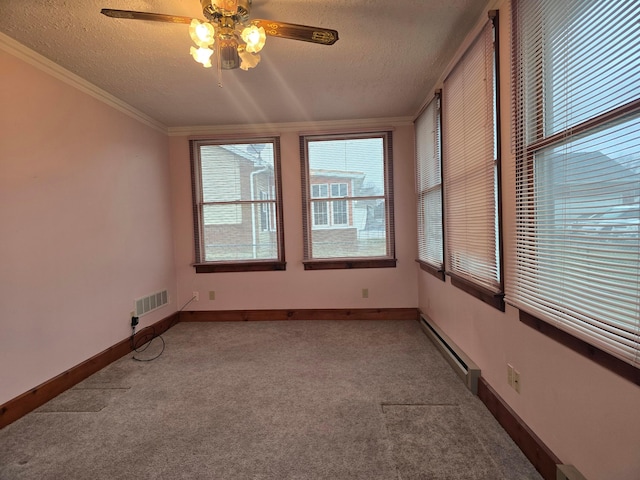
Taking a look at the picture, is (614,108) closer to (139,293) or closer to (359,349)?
(359,349)

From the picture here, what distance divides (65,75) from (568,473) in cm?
392

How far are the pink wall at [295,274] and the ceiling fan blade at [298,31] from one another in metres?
2.32

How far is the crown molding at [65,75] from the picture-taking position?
6.75 ft

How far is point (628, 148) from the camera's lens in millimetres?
1020

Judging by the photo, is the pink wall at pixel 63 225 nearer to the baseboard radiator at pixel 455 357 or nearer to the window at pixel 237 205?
the window at pixel 237 205

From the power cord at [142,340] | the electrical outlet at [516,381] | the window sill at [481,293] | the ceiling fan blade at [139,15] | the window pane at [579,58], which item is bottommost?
the power cord at [142,340]

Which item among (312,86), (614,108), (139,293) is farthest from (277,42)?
(139,293)

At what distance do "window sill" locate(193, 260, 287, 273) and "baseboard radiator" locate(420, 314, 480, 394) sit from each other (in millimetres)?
1870

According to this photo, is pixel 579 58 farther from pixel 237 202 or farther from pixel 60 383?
pixel 60 383

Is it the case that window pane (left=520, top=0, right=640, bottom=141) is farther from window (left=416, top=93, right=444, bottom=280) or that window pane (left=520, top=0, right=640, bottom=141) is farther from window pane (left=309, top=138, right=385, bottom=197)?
window pane (left=309, top=138, right=385, bottom=197)

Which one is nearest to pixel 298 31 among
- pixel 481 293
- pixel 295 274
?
pixel 481 293

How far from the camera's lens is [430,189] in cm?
315

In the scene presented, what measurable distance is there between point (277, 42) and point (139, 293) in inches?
108

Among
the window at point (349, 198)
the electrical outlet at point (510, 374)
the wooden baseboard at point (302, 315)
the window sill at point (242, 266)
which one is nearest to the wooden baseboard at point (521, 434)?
the electrical outlet at point (510, 374)
